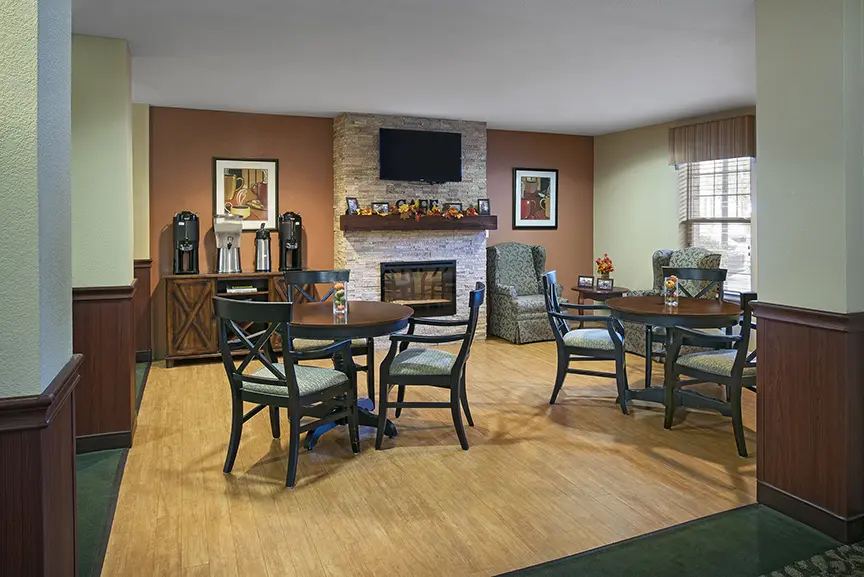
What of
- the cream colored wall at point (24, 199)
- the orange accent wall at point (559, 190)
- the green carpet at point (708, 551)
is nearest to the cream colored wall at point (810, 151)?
the green carpet at point (708, 551)

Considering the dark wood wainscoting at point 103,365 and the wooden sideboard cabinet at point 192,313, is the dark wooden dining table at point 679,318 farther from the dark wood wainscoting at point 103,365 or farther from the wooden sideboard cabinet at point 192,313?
the wooden sideboard cabinet at point 192,313

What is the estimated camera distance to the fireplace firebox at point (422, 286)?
23.8 ft

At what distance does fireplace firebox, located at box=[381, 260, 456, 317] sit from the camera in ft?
23.8

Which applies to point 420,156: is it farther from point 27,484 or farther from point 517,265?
point 27,484

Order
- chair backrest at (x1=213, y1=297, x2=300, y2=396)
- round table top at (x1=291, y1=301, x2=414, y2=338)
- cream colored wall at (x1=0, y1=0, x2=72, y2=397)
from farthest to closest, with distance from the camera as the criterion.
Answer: round table top at (x1=291, y1=301, x2=414, y2=338)
chair backrest at (x1=213, y1=297, x2=300, y2=396)
cream colored wall at (x1=0, y1=0, x2=72, y2=397)

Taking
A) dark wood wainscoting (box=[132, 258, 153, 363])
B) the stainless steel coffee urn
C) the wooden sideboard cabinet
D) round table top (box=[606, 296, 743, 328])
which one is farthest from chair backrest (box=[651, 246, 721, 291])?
dark wood wainscoting (box=[132, 258, 153, 363])

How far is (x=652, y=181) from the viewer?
7781 millimetres

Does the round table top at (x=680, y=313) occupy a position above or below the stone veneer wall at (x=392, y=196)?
below

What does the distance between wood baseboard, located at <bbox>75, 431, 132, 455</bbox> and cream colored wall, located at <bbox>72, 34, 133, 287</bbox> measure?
89 centimetres

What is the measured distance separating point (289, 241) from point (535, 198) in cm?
331

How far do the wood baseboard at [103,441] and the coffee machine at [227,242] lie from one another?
9.07 feet

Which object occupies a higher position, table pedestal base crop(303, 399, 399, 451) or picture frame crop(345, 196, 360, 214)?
picture frame crop(345, 196, 360, 214)

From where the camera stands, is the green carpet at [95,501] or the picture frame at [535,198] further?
the picture frame at [535,198]

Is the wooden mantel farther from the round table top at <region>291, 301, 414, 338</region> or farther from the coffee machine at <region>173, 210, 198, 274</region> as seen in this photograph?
the round table top at <region>291, 301, 414, 338</region>
